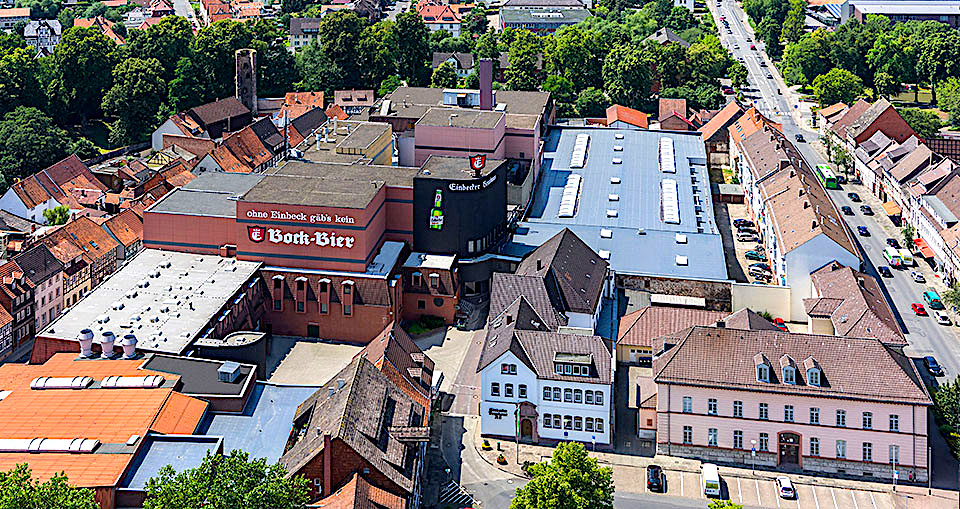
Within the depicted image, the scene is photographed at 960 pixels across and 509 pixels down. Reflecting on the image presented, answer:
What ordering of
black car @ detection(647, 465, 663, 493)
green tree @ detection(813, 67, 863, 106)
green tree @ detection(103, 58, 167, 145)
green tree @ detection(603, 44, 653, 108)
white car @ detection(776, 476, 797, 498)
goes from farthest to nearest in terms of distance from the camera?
green tree @ detection(813, 67, 863, 106) → green tree @ detection(603, 44, 653, 108) → green tree @ detection(103, 58, 167, 145) → black car @ detection(647, 465, 663, 493) → white car @ detection(776, 476, 797, 498)

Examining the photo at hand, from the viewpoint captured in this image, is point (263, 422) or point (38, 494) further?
point (263, 422)

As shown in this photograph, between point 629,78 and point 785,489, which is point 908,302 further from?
point 629,78

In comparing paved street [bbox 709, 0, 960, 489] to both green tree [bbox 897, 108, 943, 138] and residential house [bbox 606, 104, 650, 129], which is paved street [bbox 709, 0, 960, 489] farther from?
residential house [bbox 606, 104, 650, 129]

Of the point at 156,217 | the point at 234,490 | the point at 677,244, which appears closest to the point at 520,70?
the point at 677,244

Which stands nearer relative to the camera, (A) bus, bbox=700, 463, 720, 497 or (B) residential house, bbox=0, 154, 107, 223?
(A) bus, bbox=700, 463, 720, 497

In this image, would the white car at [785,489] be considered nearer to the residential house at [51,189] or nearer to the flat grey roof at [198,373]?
the flat grey roof at [198,373]

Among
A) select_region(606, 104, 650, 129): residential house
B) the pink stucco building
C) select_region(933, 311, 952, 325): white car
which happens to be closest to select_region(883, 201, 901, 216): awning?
select_region(933, 311, 952, 325): white car

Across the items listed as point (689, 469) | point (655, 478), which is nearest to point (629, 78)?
point (689, 469)
